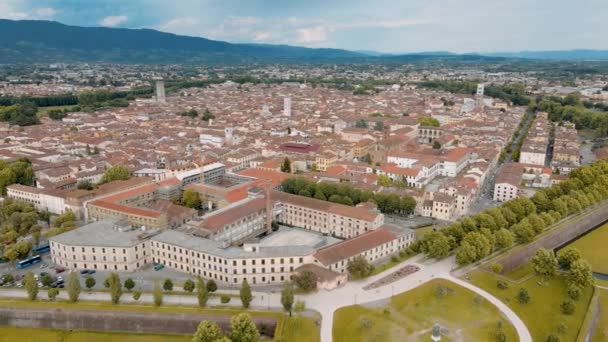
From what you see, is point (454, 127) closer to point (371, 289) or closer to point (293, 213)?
point (293, 213)

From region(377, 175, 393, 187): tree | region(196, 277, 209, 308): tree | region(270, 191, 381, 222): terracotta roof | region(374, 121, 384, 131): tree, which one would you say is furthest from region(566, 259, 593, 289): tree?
region(374, 121, 384, 131): tree

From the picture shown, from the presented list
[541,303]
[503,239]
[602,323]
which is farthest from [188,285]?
[602,323]

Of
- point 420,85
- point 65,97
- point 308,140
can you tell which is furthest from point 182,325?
point 420,85

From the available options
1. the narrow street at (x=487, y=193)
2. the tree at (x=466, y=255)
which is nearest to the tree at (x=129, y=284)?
the tree at (x=466, y=255)

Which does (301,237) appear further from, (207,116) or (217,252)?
(207,116)

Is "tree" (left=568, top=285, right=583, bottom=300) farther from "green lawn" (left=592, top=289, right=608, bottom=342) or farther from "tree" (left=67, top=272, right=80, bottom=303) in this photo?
"tree" (left=67, top=272, right=80, bottom=303)

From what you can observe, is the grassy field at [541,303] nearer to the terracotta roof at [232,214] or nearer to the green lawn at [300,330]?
the green lawn at [300,330]
